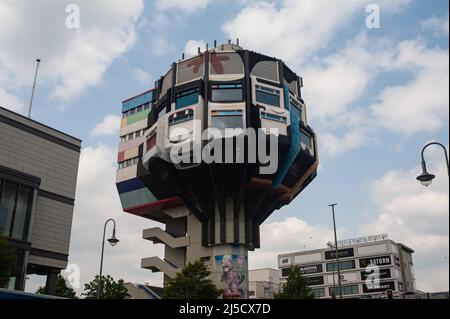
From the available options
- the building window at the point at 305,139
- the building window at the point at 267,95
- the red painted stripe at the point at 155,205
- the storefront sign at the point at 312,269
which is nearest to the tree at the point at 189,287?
the red painted stripe at the point at 155,205

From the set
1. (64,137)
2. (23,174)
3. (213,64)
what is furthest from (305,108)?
(23,174)

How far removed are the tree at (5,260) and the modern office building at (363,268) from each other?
Result: 95.5 m

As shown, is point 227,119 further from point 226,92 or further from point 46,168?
point 46,168

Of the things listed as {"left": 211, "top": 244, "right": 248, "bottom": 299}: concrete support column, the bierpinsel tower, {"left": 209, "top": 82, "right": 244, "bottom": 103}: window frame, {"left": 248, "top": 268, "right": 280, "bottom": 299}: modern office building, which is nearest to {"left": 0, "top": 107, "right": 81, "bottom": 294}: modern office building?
the bierpinsel tower

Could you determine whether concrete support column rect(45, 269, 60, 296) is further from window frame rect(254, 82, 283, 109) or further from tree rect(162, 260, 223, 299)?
window frame rect(254, 82, 283, 109)

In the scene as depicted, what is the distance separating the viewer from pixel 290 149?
218ft

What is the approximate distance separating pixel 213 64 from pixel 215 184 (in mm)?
17541

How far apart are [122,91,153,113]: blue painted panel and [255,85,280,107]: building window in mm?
30219

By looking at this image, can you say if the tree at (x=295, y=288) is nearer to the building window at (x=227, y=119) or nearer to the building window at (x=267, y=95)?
the building window at (x=227, y=119)

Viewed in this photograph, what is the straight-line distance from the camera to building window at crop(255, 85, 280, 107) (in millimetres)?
67875

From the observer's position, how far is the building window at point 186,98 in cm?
6862
